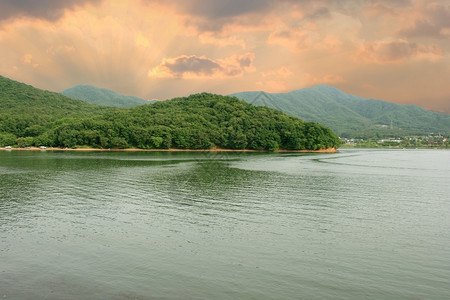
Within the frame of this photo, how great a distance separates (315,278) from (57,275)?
818cm

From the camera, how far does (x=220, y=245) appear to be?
1388 centimetres

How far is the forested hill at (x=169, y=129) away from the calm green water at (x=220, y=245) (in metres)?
93.3

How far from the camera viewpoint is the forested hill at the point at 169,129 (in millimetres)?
115438

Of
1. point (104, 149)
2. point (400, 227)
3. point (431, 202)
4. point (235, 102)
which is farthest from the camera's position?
point (235, 102)

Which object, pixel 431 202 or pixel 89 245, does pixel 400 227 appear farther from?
pixel 89 245

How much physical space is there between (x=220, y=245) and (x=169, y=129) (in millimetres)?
111308

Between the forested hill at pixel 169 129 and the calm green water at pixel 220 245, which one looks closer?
the calm green water at pixel 220 245

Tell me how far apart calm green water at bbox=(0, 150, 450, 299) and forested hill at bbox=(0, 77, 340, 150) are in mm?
93348

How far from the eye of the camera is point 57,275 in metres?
10.6

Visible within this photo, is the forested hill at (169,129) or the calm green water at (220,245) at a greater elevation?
the forested hill at (169,129)

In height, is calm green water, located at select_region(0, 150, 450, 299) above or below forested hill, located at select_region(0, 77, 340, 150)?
below

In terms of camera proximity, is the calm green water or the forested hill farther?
the forested hill

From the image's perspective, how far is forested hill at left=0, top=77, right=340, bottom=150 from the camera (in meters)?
115

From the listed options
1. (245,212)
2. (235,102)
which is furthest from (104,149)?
(245,212)
